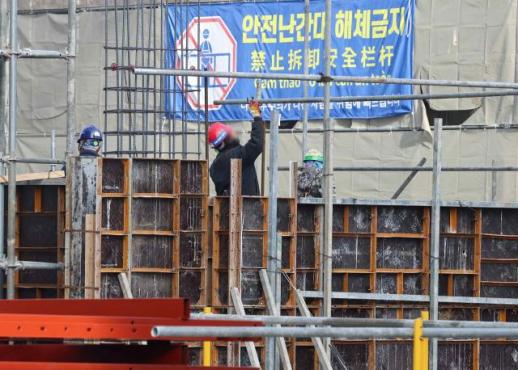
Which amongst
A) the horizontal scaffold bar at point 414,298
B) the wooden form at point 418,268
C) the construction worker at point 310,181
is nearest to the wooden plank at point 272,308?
the horizontal scaffold bar at point 414,298

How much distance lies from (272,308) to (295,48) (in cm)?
1108

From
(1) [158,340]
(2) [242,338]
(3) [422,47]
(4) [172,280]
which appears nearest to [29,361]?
(1) [158,340]

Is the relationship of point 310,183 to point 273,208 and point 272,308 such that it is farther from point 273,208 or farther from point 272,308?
point 273,208

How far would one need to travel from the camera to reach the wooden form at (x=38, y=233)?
15.1 meters

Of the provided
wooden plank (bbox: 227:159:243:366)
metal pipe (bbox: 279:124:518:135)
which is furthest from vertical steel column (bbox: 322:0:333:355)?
metal pipe (bbox: 279:124:518:135)

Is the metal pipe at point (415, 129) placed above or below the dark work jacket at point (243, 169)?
above

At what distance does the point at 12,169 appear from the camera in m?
14.0

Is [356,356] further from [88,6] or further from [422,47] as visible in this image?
[88,6]

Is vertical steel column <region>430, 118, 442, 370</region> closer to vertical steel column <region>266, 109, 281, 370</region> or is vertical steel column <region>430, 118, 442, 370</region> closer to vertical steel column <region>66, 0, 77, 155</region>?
vertical steel column <region>266, 109, 281, 370</region>

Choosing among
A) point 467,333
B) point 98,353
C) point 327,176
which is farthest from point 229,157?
point 98,353

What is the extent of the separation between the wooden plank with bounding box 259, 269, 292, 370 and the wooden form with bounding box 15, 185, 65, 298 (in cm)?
239

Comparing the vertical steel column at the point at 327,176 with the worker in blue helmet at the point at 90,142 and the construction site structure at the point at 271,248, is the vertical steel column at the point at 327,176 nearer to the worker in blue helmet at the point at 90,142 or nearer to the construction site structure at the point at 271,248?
the construction site structure at the point at 271,248

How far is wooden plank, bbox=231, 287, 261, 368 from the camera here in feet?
46.4

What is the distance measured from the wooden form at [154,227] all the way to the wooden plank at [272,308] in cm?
65
